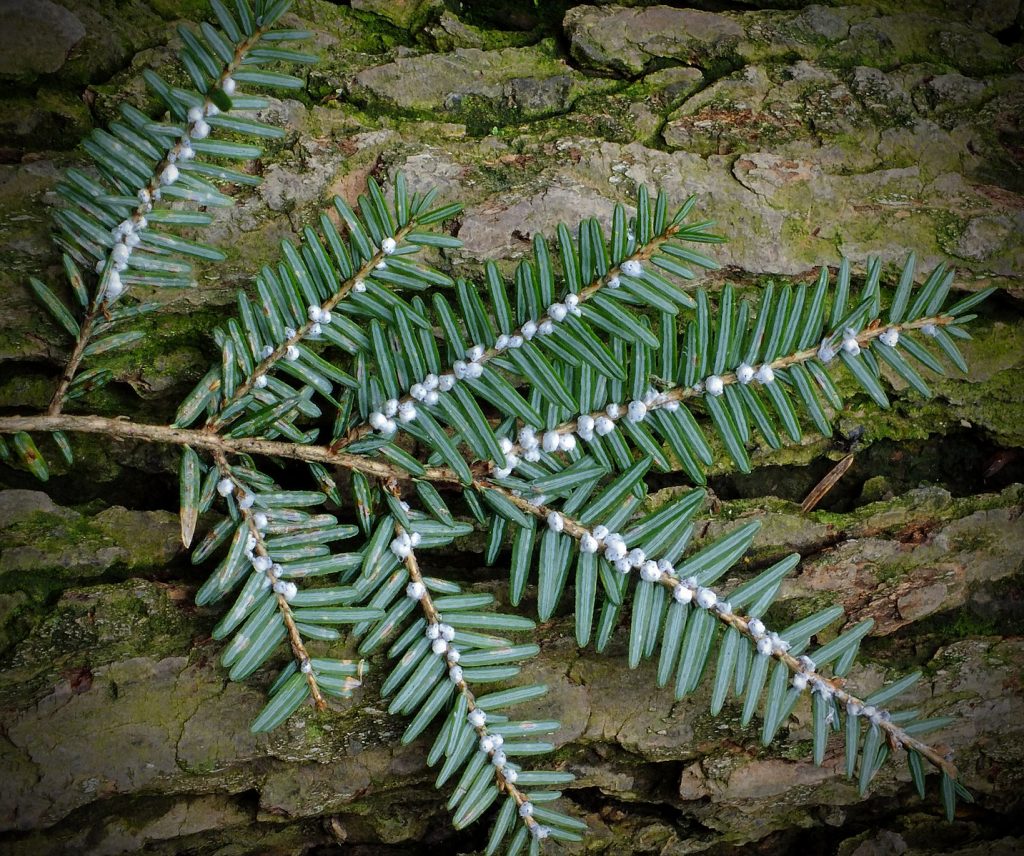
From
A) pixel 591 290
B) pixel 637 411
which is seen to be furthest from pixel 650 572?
A: pixel 591 290

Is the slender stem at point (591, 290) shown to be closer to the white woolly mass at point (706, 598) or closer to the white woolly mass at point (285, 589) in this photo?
the white woolly mass at point (285, 589)

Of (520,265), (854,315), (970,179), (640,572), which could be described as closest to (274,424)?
(520,265)

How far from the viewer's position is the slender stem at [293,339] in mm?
1960

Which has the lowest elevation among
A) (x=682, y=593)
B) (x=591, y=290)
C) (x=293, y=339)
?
(x=682, y=593)

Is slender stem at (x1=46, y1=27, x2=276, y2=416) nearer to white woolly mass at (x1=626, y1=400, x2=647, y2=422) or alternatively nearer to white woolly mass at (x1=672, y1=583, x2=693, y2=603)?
white woolly mass at (x1=626, y1=400, x2=647, y2=422)

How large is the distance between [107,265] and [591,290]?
1.13m

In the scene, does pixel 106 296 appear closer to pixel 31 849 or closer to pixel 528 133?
pixel 528 133

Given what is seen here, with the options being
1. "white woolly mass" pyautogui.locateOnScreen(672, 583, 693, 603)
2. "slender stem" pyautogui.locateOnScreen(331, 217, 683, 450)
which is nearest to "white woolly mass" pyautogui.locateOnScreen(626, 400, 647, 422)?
"slender stem" pyautogui.locateOnScreen(331, 217, 683, 450)

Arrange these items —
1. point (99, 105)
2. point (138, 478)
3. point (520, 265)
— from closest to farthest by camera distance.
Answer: point (520, 265), point (99, 105), point (138, 478)

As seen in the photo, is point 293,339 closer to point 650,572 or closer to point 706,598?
point 650,572

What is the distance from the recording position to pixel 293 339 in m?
1.98

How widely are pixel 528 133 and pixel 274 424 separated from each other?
1055 mm

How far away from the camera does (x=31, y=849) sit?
6.55 ft

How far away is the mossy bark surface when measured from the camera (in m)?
2.00
